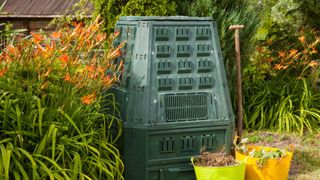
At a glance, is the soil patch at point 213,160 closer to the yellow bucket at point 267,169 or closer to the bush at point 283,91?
the yellow bucket at point 267,169

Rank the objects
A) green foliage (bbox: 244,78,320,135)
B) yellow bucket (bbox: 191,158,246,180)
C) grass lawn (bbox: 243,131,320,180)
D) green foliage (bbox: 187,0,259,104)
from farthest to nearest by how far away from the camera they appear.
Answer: green foliage (bbox: 244,78,320,135) < green foliage (bbox: 187,0,259,104) < grass lawn (bbox: 243,131,320,180) < yellow bucket (bbox: 191,158,246,180)

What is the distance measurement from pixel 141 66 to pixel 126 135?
0.54m

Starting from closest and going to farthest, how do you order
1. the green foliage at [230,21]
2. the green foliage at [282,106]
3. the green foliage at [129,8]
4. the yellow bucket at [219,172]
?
the yellow bucket at [219,172] < the green foliage at [129,8] < the green foliage at [230,21] < the green foliage at [282,106]

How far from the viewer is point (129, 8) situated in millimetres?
5332

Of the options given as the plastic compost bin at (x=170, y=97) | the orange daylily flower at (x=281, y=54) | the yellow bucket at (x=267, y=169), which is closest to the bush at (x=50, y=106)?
the plastic compost bin at (x=170, y=97)

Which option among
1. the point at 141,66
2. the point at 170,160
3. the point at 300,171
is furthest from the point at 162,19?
the point at 300,171

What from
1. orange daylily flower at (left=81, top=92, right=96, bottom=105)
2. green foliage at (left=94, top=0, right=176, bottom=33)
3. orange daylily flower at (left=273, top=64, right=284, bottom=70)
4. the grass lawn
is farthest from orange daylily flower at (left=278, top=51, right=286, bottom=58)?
orange daylily flower at (left=81, top=92, right=96, bottom=105)

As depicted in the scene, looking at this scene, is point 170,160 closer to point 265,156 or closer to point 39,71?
point 265,156

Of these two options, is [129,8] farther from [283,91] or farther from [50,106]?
[283,91]

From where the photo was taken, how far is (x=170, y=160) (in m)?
4.18

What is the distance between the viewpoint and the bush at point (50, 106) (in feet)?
11.6

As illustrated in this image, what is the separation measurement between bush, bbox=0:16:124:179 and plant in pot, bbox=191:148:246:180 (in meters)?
0.67

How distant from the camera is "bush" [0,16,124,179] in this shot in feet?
11.6

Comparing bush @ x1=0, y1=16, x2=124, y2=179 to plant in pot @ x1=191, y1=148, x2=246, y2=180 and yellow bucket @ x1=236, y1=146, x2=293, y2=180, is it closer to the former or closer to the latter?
plant in pot @ x1=191, y1=148, x2=246, y2=180
